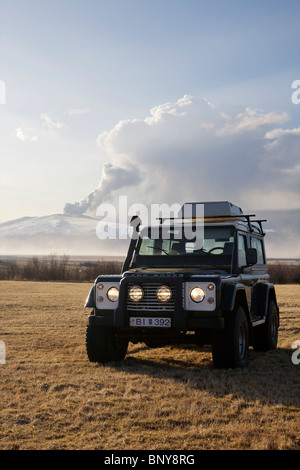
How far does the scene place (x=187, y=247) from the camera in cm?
917

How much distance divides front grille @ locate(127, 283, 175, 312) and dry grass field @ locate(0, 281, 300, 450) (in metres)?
0.98

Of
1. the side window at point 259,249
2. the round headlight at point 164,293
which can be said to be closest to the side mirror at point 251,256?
the side window at point 259,249

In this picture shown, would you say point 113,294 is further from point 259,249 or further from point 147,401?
point 259,249

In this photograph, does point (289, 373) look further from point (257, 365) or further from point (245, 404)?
point (245, 404)

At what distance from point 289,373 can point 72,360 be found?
367 centimetres

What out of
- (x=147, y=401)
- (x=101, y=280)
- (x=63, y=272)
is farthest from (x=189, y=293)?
(x=63, y=272)

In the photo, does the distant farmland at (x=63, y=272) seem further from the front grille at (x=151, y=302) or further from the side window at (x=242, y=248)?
the front grille at (x=151, y=302)

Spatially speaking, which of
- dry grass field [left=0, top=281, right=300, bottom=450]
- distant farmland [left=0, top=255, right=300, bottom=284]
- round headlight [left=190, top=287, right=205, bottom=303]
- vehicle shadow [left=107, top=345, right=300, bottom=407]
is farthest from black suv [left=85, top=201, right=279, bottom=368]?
distant farmland [left=0, top=255, right=300, bottom=284]

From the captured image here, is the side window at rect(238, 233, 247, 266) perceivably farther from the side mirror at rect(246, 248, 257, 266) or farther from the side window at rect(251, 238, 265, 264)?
the side window at rect(251, 238, 265, 264)

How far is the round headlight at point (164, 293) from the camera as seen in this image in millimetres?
7773

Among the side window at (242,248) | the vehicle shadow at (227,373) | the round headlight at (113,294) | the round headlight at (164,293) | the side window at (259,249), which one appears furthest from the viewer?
the side window at (259,249)

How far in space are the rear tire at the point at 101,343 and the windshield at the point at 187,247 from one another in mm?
1506

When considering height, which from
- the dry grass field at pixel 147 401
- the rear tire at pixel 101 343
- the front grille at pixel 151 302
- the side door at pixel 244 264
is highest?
the side door at pixel 244 264

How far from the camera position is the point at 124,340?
29.5 feet
